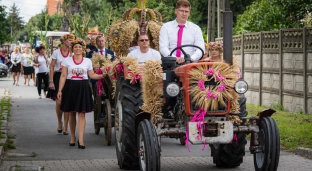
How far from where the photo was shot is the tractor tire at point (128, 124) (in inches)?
409

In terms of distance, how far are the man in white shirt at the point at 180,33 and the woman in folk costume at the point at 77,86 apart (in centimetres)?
255

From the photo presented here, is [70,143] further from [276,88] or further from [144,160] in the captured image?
[276,88]

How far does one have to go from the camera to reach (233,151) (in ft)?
34.4

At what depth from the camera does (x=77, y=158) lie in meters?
12.0

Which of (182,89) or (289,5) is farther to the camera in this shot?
(289,5)

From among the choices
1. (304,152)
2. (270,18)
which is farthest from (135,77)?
(270,18)

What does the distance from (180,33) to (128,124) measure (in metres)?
1.51

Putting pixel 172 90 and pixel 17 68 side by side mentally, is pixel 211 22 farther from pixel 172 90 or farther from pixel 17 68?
pixel 172 90

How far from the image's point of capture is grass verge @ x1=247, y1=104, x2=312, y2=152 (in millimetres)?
13156

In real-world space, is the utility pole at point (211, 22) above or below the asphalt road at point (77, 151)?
above

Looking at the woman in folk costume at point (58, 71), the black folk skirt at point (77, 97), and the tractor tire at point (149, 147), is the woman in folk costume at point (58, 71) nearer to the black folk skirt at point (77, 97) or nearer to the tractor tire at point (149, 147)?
the black folk skirt at point (77, 97)

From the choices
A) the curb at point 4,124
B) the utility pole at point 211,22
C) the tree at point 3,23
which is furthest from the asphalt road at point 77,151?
the utility pole at point 211,22

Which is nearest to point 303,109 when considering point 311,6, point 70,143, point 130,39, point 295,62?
point 295,62

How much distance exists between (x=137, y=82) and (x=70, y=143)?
128 inches
